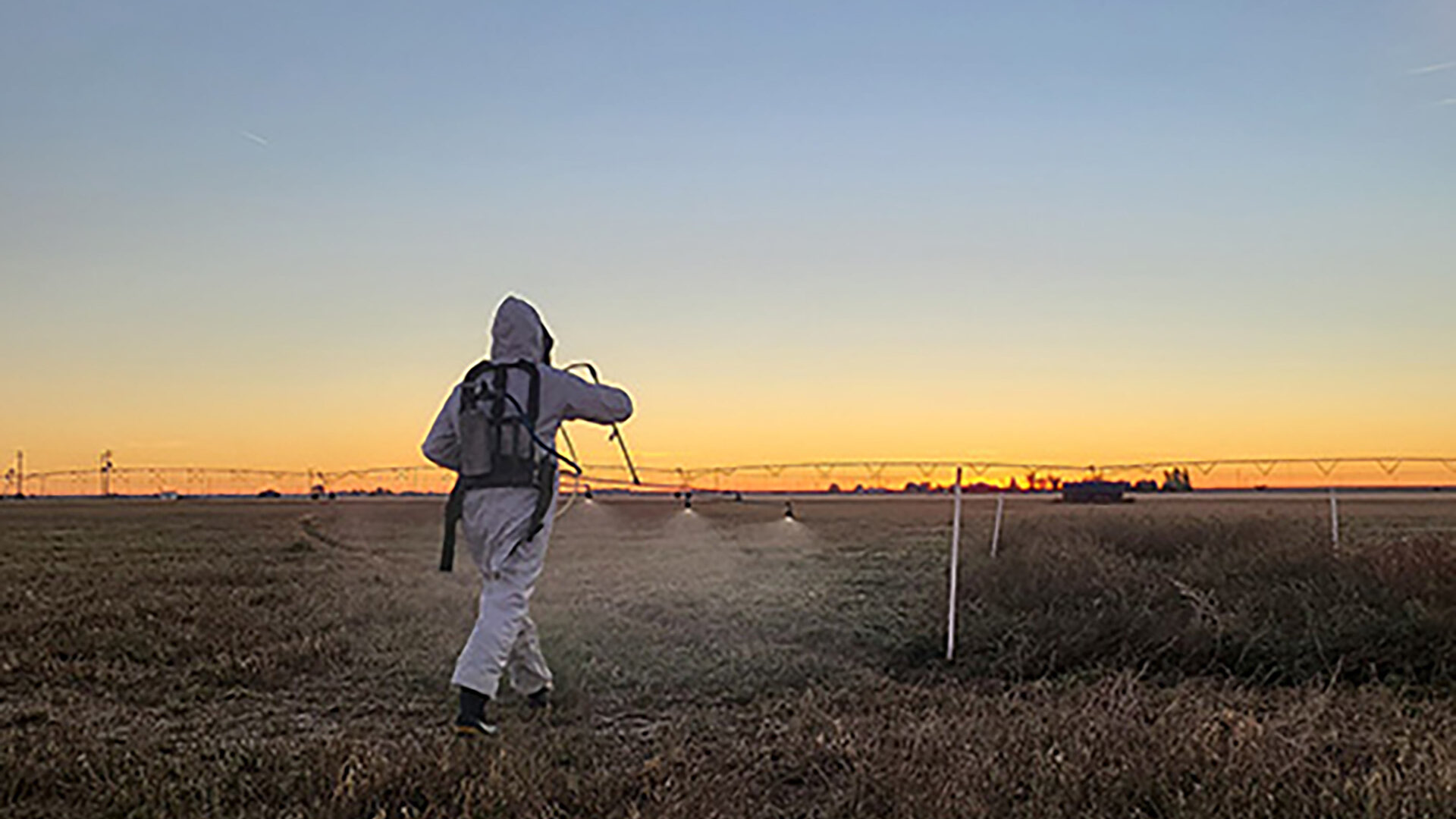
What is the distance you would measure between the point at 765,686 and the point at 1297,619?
424 cm

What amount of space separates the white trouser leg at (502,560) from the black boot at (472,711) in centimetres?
22

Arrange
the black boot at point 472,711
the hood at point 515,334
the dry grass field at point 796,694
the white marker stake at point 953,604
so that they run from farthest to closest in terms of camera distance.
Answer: the white marker stake at point 953,604 < the hood at point 515,334 < the black boot at point 472,711 < the dry grass field at point 796,694

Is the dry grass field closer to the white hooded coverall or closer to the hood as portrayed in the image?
the white hooded coverall

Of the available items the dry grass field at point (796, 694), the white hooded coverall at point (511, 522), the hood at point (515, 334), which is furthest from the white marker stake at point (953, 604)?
the hood at point (515, 334)

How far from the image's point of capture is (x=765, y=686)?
8508 millimetres

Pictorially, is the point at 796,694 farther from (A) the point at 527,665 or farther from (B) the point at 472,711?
(B) the point at 472,711

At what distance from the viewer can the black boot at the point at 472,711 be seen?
22.5 ft

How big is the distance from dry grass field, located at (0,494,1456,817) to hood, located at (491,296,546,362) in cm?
226

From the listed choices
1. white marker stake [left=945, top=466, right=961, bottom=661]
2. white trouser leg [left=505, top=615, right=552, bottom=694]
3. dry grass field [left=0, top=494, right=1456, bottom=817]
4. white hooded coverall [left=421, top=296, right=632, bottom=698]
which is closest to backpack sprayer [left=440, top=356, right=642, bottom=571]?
white hooded coverall [left=421, top=296, right=632, bottom=698]

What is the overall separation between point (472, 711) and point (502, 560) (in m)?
0.91

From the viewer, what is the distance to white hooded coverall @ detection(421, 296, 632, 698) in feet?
23.5

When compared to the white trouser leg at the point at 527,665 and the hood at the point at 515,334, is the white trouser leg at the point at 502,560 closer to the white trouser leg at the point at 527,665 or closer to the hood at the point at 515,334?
the white trouser leg at the point at 527,665

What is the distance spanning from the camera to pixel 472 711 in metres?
6.92

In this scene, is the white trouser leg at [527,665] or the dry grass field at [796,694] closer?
the dry grass field at [796,694]
